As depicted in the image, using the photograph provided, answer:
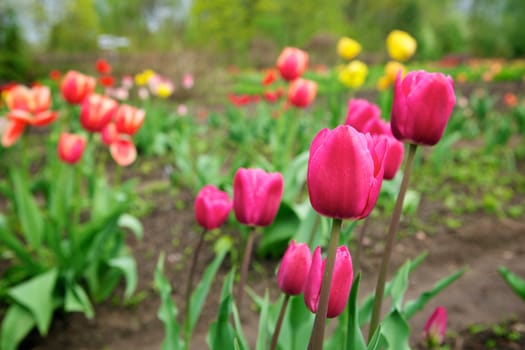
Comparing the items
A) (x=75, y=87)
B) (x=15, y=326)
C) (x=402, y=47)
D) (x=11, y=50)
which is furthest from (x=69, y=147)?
(x=11, y=50)

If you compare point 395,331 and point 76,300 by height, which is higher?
point 395,331

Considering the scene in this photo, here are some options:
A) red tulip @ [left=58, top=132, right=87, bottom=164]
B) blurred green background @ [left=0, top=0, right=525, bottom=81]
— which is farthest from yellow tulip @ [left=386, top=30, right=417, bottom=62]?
blurred green background @ [left=0, top=0, right=525, bottom=81]

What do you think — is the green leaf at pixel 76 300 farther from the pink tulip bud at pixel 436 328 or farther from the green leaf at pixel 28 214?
the pink tulip bud at pixel 436 328

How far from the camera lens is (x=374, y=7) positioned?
27359 mm

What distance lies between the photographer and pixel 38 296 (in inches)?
68.3

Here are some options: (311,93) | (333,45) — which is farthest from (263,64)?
(311,93)

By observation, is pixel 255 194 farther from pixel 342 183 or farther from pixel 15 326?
pixel 15 326

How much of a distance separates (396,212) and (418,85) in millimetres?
249

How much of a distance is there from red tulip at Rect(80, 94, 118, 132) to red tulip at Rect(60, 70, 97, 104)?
A: 0.20m

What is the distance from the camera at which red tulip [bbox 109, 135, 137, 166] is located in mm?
1925

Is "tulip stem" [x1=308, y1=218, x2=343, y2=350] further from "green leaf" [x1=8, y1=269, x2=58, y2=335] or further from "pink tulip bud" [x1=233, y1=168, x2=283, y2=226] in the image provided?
"green leaf" [x1=8, y1=269, x2=58, y2=335]

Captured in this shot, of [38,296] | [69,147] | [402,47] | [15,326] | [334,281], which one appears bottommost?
[15,326]

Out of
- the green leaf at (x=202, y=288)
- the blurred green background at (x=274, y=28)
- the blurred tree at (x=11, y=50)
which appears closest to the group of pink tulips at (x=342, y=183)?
the green leaf at (x=202, y=288)

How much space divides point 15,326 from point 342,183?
162 cm
